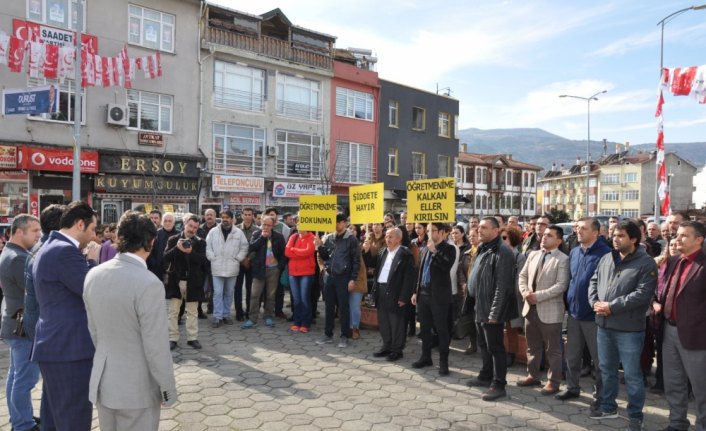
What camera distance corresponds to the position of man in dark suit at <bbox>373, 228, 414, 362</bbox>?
22.5 ft

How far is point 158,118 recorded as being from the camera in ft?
69.5

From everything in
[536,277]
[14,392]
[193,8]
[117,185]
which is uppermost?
[193,8]

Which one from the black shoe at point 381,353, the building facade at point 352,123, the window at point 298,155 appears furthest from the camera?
the building facade at point 352,123

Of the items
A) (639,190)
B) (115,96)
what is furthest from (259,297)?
(639,190)

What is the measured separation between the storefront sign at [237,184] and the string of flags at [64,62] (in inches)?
219

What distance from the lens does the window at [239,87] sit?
23.2 meters

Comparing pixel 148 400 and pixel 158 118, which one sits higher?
pixel 158 118

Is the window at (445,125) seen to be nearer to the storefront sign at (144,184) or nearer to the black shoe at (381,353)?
the storefront sign at (144,184)

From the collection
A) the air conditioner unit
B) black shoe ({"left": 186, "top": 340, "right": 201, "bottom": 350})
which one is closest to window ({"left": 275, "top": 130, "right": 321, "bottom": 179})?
the air conditioner unit

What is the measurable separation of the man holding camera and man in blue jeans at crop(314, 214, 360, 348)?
6.36 ft

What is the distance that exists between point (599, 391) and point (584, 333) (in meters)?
0.60

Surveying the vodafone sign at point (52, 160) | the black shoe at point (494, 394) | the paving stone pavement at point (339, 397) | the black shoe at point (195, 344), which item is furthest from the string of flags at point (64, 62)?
the black shoe at point (494, 394)

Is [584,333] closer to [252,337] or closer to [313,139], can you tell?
[252,337]

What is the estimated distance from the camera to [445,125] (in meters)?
34.2
